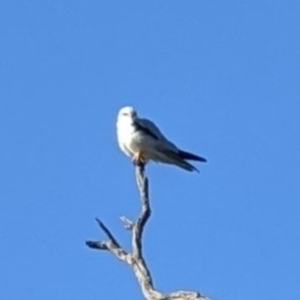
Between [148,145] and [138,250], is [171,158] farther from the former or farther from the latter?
[138,250]

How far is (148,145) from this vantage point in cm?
2127

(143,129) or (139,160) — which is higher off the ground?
(143,129)

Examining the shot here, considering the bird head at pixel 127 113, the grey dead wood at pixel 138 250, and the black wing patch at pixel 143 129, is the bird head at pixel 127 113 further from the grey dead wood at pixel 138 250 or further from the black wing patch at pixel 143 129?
the grey dead wood at pixel 138 250

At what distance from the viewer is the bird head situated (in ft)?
72.5

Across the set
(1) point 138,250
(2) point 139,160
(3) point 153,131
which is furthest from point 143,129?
(1) point 138,250

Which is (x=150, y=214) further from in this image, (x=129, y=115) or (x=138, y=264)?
(x=129, y=115)

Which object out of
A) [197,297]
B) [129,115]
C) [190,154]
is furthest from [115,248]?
[129,115]

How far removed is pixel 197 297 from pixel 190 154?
579 cm

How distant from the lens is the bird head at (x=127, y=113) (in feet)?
72.5

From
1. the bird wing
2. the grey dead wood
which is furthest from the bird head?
the grey dead wood

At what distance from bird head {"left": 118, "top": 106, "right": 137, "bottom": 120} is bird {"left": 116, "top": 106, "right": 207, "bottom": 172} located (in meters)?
0.18

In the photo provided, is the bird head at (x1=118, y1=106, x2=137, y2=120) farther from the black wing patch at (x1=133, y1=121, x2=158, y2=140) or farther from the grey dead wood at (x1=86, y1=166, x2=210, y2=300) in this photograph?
the grey dead wood at (x1=86, y1=166, x2=210, y2=300)

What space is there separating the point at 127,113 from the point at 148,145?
1.12 m

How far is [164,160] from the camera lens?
21.2 m
